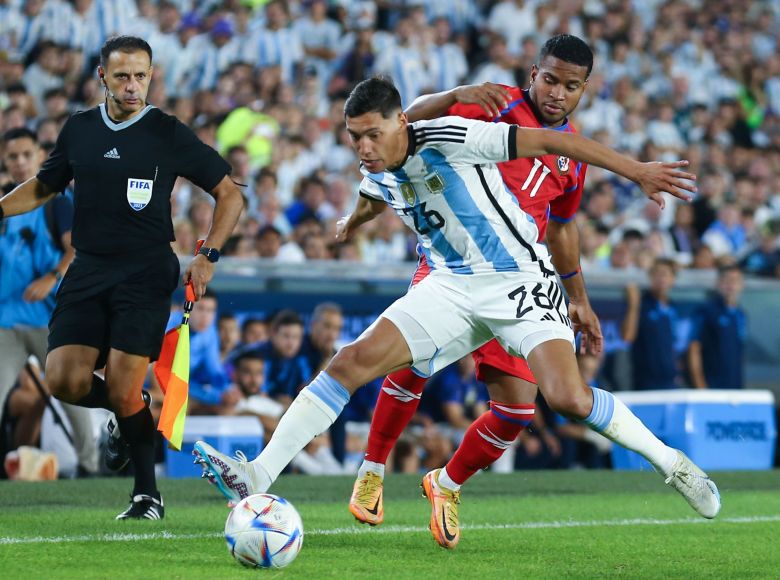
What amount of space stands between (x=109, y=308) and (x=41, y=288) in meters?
2.59

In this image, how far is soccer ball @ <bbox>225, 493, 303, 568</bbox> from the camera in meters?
5.02

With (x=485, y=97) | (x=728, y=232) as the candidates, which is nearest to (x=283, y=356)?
(x=485, y=97)

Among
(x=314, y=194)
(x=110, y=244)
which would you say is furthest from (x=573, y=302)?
(x=314, y=194)

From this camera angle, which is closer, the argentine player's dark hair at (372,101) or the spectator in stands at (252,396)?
the argentine player's dark hair at (372,101)

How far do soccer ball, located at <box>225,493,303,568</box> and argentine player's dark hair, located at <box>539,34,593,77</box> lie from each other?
100 inches

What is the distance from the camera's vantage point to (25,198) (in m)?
6.65

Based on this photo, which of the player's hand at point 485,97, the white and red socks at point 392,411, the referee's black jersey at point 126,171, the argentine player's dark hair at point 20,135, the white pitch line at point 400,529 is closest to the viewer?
the white pitch line at point 400,529

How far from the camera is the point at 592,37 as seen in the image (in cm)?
2003

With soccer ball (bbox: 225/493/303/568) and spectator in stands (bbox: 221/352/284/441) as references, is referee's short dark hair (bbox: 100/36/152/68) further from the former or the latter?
spectator in stands (bbox: 221/352/284/441)

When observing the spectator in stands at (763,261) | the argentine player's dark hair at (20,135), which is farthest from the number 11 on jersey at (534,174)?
the spectator in stands at (763,261)

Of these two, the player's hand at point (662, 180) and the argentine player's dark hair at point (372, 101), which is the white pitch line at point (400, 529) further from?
the player's hand at point (662, 180)

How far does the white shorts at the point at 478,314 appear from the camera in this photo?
19.0ft

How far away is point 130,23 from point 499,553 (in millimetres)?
11001

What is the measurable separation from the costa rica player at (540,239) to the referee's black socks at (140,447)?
1.13 m
